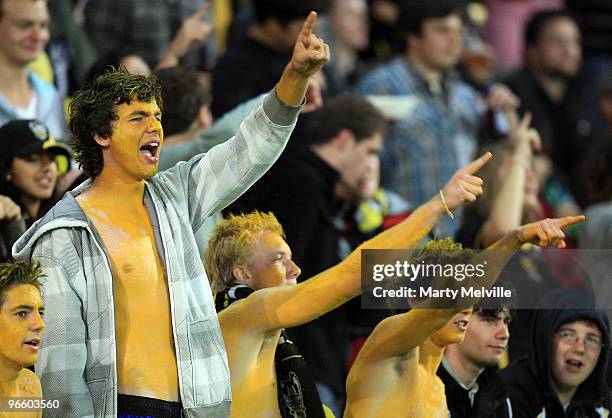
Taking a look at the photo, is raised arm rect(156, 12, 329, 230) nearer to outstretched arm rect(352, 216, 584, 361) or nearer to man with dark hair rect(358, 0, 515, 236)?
outstretched arm rect(352, 216, 584, 361)

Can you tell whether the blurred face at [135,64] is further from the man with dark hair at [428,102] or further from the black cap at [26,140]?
the man with dark hair at [428,102]

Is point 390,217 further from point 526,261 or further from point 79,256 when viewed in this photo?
point 79,256

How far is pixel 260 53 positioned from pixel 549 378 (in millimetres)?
2933

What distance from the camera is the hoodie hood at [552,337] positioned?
5.51 meters

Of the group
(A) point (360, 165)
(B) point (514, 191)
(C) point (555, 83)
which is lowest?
(B) point (514, 191)

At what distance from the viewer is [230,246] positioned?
5051 mm

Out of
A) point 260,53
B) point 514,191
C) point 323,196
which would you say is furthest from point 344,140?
point 260,53

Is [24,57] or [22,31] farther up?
[22,31]

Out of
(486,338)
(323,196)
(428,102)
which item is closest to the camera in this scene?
(486,338)

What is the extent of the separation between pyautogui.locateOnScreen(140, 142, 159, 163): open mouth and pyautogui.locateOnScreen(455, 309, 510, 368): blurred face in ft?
4.51

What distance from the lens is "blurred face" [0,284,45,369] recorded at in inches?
172

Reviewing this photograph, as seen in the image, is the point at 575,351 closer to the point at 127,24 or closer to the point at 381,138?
the point at 381,138

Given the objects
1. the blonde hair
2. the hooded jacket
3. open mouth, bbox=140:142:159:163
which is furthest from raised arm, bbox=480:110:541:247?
open mouth, bbox=140:142:159:163

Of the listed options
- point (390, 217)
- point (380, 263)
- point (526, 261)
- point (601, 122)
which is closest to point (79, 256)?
point (380, 263)
